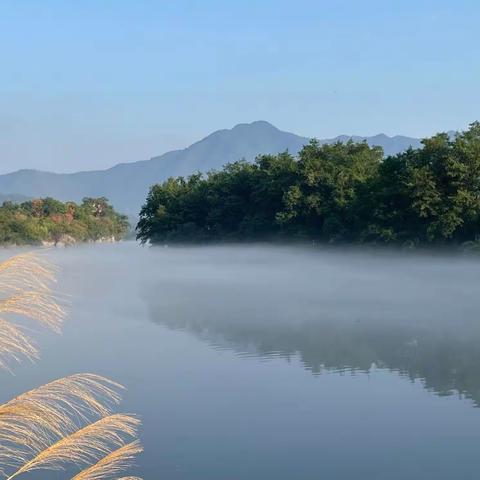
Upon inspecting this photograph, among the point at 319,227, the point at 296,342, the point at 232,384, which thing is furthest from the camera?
the point at 319,227

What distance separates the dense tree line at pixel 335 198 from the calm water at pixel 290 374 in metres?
8.32

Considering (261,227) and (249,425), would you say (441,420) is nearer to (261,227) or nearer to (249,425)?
(249,425)

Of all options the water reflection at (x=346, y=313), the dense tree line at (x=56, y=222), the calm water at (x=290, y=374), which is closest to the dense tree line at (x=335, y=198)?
the water reflection at (x=346, y=313)

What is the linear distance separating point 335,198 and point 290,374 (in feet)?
107

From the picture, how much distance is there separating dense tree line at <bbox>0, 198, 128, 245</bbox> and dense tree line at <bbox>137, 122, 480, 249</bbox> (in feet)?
33.0

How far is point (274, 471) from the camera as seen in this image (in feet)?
24.5

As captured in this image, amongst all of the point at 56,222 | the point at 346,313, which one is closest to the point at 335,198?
the point at 346,313

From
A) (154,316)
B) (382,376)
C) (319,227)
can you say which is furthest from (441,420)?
(319,227)

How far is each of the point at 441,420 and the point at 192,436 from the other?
3.01 metres

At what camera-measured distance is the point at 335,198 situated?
145 ft

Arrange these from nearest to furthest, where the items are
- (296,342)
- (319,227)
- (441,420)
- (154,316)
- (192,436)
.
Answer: (192,436) → (441,420) → (296,342) → (154,316) → (319,227)

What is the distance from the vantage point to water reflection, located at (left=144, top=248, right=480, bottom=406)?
42.9 feet

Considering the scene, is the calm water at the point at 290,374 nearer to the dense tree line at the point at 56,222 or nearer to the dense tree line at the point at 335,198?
the dense tree line at the point at 335,198

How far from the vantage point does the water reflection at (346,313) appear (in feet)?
42.9
